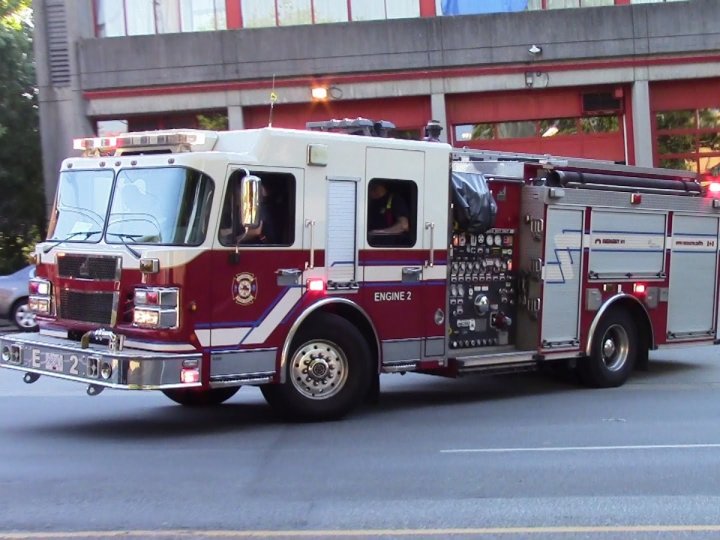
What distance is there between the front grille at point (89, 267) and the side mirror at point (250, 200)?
123 centimetres

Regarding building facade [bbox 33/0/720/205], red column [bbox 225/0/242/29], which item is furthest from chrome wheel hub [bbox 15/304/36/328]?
red column [bbox 225/0/242/29]

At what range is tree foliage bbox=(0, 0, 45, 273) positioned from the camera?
2448 cm

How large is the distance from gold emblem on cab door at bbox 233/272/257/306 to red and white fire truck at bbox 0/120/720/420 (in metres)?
0.02

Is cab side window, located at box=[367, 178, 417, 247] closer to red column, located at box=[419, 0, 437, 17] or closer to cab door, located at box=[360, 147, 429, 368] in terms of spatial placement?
cab door, located at box=[360, 147, 429, 368]

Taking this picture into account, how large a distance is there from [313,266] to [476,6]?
17630mm

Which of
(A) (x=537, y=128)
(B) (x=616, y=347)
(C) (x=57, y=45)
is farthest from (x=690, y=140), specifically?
(C) (x=57, y=45)

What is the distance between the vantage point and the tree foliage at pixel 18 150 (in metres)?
24.5

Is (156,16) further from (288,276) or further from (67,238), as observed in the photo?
(288,276)

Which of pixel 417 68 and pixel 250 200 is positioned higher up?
pixel 417 68

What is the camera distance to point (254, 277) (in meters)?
8.29

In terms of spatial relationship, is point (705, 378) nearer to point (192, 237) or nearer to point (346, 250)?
point (346, 250)

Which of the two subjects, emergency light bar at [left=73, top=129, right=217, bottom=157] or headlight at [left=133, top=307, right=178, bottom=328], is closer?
headlight at [left=133, top=307, right=178, bottom=328]

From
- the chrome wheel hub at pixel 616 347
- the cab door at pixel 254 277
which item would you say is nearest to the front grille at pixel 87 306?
the cab door at pixel 254 277

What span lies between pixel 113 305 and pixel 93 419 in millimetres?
1778
